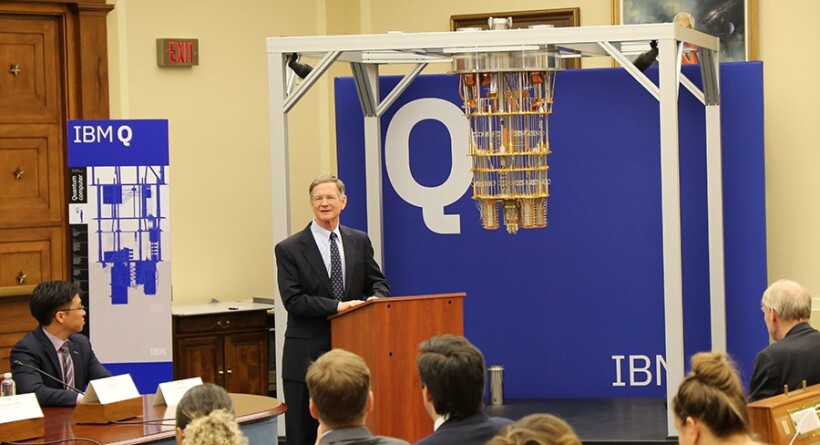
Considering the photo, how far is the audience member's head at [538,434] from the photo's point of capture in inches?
91.8

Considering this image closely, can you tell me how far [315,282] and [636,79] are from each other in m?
1.97

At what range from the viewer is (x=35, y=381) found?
5.00 m

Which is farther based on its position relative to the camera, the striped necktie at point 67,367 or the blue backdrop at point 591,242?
the blue backdrop at point 591,242

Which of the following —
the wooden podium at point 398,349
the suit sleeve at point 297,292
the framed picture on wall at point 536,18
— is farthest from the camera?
the framed picture on wall at point 536,18

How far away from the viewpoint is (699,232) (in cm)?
739

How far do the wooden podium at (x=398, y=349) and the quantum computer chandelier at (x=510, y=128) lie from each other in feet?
4.42

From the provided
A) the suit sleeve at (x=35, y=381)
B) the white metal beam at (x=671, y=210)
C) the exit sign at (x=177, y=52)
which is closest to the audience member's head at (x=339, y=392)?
the suit sleeve at (x=35, y=381)

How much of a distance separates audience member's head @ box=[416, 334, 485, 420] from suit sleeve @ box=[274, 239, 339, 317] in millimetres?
1906

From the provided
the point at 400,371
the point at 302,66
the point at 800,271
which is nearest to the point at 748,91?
the point at 800,271

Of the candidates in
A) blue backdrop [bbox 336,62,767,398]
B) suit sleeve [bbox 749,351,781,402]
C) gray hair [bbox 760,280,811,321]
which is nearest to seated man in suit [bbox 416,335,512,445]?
suit sleeve [bbox 749,351,781,402]

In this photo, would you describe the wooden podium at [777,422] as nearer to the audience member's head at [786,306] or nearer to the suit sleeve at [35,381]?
the audience member's head at [786,306]

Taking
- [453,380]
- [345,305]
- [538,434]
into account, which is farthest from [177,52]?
[538,434]

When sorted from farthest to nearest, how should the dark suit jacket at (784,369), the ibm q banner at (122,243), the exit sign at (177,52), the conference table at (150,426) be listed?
the exit sign at (177,52)
the ibm q banner at (122,243)
the dark suit jacket at (784,369)
the conference table at (150,426)

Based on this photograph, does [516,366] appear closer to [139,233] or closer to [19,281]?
[139,233]
